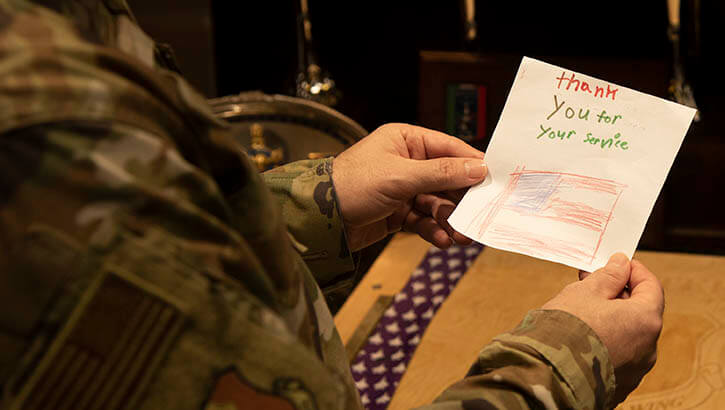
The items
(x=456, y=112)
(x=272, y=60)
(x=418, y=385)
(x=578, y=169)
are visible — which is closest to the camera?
(x=578, y=169)

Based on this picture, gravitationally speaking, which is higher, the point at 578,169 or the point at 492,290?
the point at 578,169

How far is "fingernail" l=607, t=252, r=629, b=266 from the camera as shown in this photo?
708 mm

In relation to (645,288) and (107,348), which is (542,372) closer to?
(645,288)

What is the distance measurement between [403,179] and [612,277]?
274 millimetres

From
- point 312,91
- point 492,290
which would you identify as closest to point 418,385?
point 492,290

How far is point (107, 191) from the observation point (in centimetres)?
36

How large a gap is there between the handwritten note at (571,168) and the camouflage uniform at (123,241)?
1.26 ft

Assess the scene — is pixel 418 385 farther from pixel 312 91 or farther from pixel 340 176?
pixel 312 91

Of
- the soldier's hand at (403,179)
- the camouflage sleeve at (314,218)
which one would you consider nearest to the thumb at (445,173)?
the soldier's hand at (403,179)

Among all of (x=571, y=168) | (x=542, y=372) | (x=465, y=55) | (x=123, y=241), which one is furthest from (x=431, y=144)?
(x=465, y=55)

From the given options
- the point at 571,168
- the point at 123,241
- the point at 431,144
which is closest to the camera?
the point at 123,241

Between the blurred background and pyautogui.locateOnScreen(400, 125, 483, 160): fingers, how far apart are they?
47 cm

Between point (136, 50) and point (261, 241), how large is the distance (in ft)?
0.47

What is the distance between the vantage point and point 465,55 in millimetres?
1613
